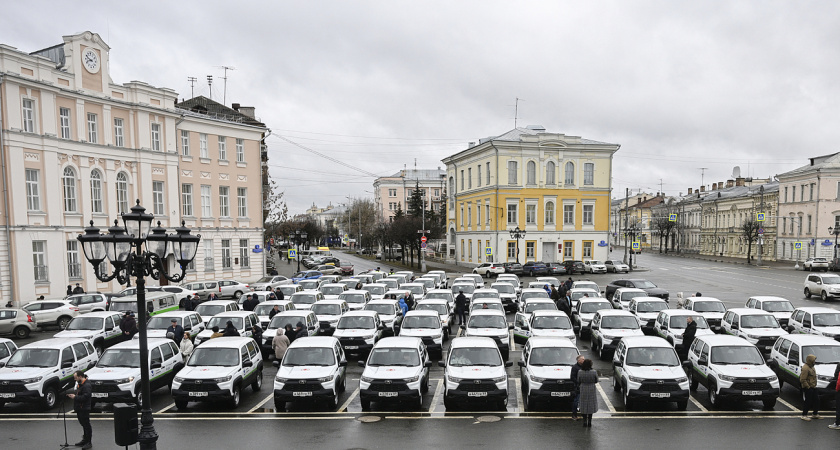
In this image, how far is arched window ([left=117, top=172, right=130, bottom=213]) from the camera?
127 ft

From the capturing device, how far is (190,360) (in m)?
14.1

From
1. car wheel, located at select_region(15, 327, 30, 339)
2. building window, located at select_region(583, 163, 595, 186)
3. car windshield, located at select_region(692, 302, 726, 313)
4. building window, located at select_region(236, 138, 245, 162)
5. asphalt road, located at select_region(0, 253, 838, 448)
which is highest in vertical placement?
building window, located at select_region(236, 138, 245, 162)

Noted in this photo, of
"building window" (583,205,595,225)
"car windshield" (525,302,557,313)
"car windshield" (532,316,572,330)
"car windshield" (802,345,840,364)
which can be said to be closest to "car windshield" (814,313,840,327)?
"car windshield" (802,345,840,364)

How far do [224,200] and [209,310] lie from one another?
82.9ft

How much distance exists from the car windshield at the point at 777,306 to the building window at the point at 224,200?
128ft

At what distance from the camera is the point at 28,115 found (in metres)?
32.6

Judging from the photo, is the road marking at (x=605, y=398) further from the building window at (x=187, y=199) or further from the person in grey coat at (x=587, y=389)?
the building window at (x=187, y=199)

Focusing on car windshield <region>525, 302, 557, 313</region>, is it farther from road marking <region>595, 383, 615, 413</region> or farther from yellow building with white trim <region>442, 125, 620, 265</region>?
yellow building with white trim <region>442, 125, 620, 265</region>

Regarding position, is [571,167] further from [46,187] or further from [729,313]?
[46,187]

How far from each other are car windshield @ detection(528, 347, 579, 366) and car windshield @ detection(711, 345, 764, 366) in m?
3.41

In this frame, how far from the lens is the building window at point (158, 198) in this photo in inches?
1630

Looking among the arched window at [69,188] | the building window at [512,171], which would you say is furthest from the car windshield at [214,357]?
the building window at [512,171]

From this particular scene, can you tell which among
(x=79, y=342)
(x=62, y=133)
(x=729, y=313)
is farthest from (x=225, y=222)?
(x=729, y=313)

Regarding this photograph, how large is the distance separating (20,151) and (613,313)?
33453 millimetres
